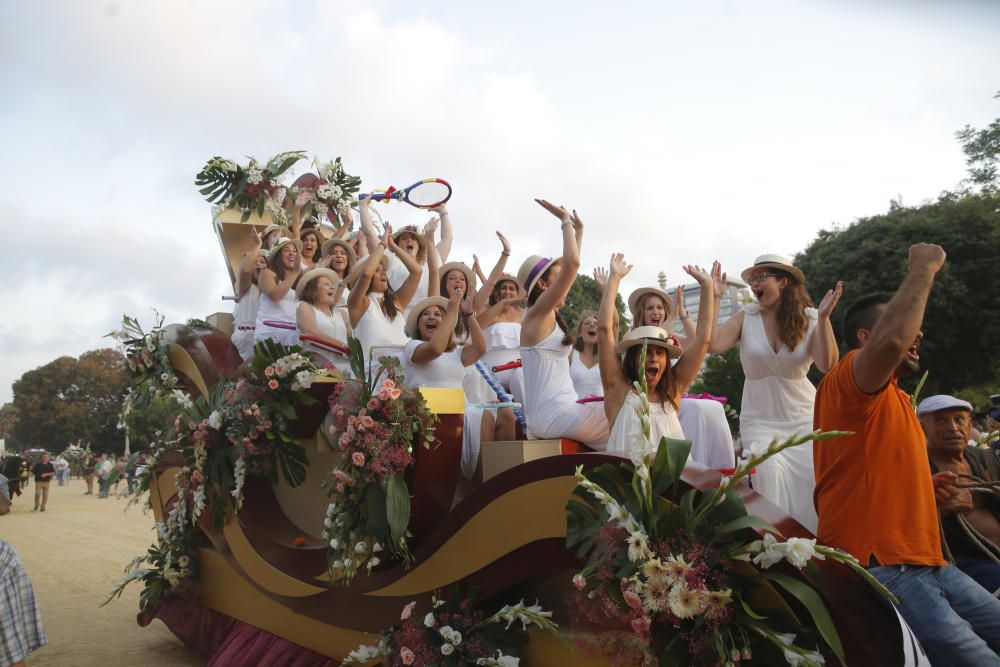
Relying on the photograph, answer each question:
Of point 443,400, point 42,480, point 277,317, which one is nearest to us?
point 443,400

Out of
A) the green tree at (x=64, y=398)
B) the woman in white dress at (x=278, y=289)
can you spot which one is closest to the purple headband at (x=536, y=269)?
the woman in white dress at (x=278, y=289)

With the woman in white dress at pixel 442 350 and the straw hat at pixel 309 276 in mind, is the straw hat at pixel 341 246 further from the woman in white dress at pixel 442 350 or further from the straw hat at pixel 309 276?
the woman in white dress at pixel 442 350

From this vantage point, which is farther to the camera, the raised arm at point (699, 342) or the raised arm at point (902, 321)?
the raised arm at point (699, 342)

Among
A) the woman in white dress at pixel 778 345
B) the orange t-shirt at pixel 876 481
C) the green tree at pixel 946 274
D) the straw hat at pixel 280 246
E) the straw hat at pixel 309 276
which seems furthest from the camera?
the green tree at pixel 946 274

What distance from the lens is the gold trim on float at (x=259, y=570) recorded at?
199 inches

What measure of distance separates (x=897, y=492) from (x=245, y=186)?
8.17 meters

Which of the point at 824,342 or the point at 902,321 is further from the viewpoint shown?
the point at 824,342

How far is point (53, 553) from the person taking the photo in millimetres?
12938

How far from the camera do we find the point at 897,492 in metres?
2.57

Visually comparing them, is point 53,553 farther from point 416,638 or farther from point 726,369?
point 726,369

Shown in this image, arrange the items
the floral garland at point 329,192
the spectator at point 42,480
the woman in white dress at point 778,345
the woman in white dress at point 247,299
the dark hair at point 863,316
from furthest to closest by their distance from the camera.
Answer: the spectator at point 42,480, the floral garland at point 329,192, the woman in white dress at point 247,299, the woman in white dress at point 778,345, the dark hair at point 863,316

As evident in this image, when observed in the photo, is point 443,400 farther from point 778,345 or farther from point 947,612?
point 947,612

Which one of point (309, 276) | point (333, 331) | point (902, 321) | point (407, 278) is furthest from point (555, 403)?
point (407, 278)

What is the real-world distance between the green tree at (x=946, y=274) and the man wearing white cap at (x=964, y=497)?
55.2 ft
